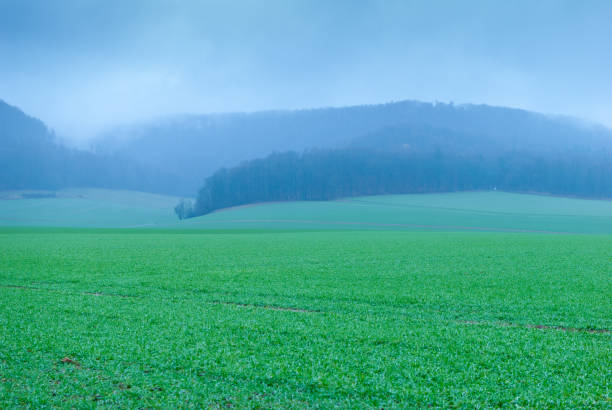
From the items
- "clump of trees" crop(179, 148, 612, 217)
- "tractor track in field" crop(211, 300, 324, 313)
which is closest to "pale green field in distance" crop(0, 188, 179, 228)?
"clump of trees" crop(179, 148, 612, 217)

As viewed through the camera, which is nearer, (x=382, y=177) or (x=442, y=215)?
(x=442, y=215)

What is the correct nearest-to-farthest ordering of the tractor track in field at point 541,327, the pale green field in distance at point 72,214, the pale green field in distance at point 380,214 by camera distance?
the tractor track in field at point 541,327 → the pale green field in distance at point 380,214 → the pale green field in distance at point 72,214

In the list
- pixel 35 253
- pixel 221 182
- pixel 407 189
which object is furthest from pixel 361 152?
pixel 35 253

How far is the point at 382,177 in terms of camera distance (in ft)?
372

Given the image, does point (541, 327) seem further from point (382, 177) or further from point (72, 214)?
point (72, 214)

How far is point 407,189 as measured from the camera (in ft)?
369

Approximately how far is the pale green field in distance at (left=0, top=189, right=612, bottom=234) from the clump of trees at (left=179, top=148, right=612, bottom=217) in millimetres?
6525

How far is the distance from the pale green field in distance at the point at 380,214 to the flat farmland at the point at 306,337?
4792 centimetres

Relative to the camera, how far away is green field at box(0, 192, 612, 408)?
791 centimetres

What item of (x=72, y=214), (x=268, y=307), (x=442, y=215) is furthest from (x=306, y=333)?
(x=72, y=214)

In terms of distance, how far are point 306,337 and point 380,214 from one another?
2659 inches

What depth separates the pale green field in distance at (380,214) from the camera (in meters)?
67.8

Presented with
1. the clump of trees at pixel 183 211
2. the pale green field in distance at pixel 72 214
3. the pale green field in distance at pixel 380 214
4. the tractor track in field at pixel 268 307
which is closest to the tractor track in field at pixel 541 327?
the tractor track in field at pixel 268 307

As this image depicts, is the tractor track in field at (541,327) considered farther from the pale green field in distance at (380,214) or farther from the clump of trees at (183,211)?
the clump of trees at (183,211)
